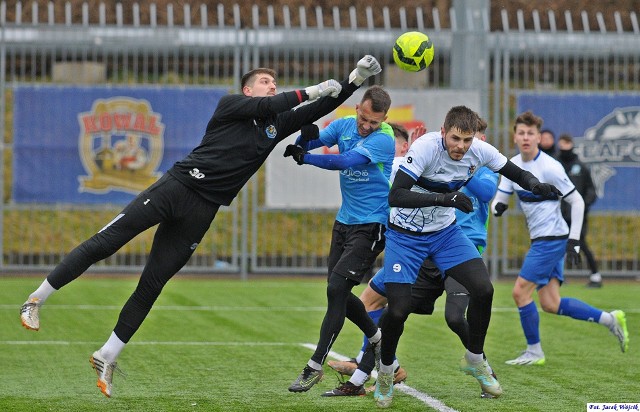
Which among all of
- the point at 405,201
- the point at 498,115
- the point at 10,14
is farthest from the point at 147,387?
the point at 10,14

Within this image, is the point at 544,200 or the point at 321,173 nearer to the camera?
the point at 544,200

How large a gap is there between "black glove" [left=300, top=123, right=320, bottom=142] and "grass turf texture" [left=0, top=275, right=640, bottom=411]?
1886 millimetres

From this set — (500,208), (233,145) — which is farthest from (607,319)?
(233,145)

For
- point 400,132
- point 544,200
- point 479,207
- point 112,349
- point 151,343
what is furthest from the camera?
point 151,343

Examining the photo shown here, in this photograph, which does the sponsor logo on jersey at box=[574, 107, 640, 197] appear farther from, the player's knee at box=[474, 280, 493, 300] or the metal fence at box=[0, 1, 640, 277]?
the player's knee at box=[474, 280, 493, 300]

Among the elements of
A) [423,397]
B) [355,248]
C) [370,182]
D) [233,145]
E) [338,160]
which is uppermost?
[233,145]

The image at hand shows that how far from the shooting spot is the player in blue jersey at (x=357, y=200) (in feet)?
29.3

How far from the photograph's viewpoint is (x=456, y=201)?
7949mm

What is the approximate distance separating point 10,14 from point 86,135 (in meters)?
8.55

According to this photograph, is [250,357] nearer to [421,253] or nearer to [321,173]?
[421,253]

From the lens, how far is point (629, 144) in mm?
20188

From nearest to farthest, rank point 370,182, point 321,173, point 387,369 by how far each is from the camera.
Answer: point 387,369, point 370,182, point 321,173

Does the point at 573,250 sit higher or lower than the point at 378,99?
lower

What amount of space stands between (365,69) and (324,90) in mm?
333
